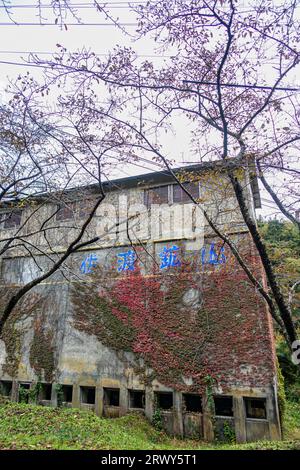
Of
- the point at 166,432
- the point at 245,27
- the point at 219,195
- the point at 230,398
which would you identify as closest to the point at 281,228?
the point at 219,195

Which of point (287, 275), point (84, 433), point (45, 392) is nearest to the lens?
point (84, 433)

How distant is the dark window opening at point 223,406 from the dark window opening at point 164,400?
127 cm

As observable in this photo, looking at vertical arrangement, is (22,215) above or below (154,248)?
above

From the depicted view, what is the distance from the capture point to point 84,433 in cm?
603

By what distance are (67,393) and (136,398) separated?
2.38 metres

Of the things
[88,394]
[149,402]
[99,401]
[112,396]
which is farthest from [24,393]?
[149,402]

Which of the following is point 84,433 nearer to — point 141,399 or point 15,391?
point 141,399

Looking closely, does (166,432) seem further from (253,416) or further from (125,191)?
(125,191)

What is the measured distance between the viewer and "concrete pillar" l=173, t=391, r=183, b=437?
7848 millimetres

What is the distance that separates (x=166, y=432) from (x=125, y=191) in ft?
24.8

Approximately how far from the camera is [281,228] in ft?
55.3

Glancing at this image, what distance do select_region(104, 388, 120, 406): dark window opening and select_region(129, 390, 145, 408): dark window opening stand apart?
1.47 feet

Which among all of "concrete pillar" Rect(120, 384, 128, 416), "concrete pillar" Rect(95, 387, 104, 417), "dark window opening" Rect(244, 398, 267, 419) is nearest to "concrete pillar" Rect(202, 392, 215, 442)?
"dark window opening" Rect(244, 398, 267, 419)

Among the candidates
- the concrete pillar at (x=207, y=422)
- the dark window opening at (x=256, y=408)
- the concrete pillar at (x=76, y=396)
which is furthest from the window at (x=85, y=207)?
the dark window opening at (x=256, y=408)
